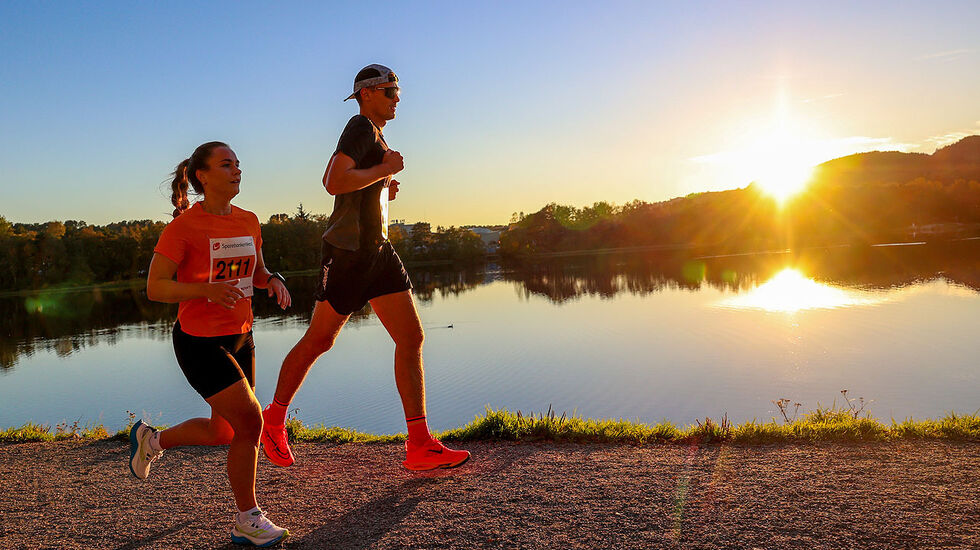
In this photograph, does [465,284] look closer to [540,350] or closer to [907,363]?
Answer: [540,350]

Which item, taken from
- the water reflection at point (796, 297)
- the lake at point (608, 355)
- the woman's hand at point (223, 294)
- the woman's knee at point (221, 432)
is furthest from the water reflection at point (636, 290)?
the woman's hand at point (223, 294)

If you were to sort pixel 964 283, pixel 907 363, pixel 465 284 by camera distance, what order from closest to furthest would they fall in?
pixel 907 363 → pixel 964 283 → pixel 465 284

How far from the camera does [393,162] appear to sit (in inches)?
146

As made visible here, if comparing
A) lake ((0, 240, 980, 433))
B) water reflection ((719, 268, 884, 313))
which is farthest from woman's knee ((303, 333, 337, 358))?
water reflection ((719, 268, 884, 313))

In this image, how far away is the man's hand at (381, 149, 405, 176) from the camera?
3.68 meters

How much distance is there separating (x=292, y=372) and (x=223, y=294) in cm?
122

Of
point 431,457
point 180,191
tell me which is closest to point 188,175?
point 180,191

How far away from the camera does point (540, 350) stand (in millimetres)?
28484

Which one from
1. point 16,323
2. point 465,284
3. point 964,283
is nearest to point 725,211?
point 465,284

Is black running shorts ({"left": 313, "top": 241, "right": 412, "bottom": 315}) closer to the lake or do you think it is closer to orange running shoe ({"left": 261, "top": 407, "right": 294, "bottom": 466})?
orange running shoe ({"left": 261, "top": 407, "right": 294, "bottom": 466})

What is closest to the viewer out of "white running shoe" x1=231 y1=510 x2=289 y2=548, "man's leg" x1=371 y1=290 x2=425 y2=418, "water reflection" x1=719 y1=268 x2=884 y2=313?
"white running shoe" x1=231 y1=510 x2=289 y2=548

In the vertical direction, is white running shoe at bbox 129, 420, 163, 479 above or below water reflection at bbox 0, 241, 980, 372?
above

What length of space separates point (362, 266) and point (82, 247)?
102 metres

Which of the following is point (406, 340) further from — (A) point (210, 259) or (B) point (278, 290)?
(A) point (210, 259)
